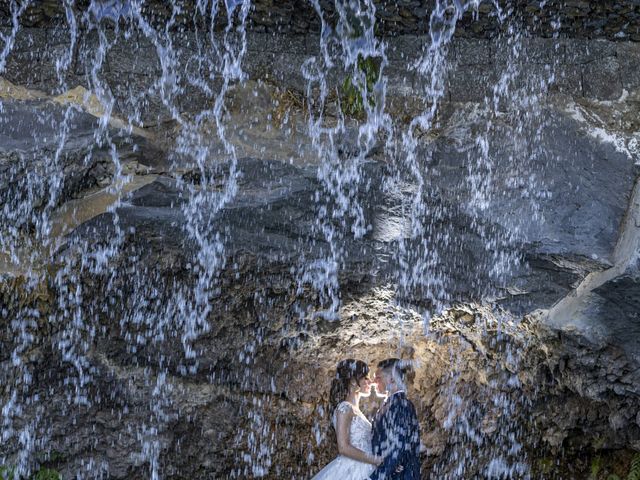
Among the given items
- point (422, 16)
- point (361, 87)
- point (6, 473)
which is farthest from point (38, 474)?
point (422, 16)

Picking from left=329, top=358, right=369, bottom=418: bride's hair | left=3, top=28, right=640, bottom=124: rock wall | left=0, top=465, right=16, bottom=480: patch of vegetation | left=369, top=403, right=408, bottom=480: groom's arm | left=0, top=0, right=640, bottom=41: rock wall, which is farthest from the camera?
left=3, top=28, right=640, bottom=124: rock wall

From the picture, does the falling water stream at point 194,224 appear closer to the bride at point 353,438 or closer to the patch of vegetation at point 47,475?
the patch of vegetation at point 47,475

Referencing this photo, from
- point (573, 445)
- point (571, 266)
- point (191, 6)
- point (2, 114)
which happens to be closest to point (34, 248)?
point (2, 114)

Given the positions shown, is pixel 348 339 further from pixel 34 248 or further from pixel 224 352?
pixel 34 248

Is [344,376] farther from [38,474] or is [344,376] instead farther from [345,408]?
[38,474]

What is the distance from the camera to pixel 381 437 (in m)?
4.04

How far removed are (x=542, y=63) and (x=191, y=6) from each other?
2607 mm

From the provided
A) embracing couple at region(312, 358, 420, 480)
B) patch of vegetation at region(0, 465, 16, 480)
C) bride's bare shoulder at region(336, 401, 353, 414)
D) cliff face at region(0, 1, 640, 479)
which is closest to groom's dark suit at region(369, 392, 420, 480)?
embracing couple at region(312, 358, 420, 480)

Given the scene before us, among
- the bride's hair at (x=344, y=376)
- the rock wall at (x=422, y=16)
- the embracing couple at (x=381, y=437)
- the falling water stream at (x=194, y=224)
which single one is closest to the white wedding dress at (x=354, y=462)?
the embracing couple at (x=381, y=437)

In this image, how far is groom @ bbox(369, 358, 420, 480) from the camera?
13.1ft

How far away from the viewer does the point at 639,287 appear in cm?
371

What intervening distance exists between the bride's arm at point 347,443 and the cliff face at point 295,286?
19.3 inches

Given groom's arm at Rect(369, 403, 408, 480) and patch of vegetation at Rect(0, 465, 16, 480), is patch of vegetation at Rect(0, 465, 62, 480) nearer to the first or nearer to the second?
patch of vegetation at Rect(0, 465, 16, 480)

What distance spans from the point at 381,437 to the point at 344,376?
0.65 m
